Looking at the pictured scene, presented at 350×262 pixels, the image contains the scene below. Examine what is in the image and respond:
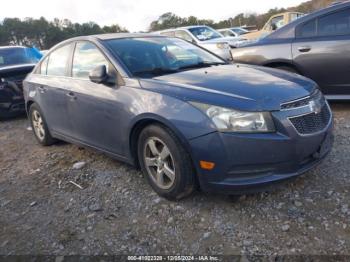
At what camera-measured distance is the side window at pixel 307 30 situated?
17.7 ft

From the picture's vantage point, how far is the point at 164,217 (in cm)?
305

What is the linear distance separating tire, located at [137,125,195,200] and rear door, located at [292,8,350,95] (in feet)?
10.6

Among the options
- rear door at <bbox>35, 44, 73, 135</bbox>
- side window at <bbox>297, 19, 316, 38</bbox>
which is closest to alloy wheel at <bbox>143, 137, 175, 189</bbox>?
rear door at <bbox>35, 44, 73, 135</bbox>

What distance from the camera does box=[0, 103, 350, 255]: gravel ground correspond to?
263cm

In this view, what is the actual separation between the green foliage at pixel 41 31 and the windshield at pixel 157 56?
42.5 metres

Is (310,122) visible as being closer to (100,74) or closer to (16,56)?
(100,74)

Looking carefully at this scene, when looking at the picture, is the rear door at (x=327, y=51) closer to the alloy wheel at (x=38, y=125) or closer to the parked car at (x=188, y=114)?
the parked car at (x=188, y=114)

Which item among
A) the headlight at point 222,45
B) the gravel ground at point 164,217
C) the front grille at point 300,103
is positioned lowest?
the gravel ground at point 164,217

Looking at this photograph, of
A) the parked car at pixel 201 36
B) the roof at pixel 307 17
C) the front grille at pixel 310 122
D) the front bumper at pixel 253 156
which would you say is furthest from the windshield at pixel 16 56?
the front grille at pixel 310 122

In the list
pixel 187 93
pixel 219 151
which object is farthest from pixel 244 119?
pixel 187 93

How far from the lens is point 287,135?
2.72 meters

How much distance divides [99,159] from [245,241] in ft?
7.98

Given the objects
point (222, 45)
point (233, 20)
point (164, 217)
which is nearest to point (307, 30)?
point (164, 217)

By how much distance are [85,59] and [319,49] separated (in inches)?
134
